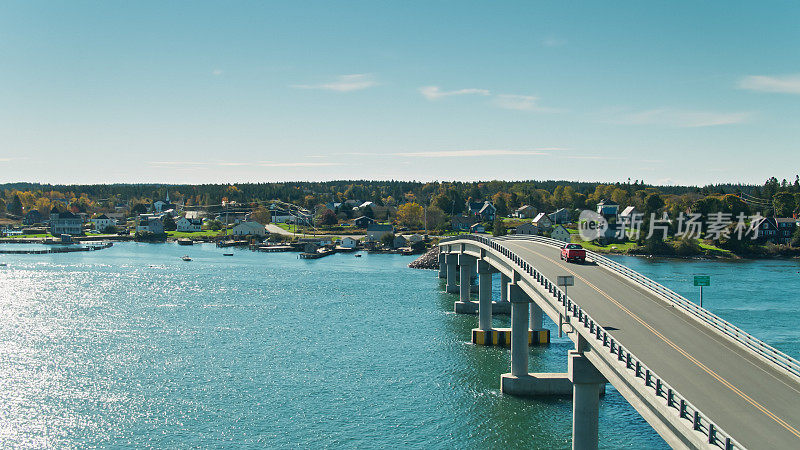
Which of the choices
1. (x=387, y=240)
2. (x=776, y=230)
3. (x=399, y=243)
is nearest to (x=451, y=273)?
(x=399, y=243)

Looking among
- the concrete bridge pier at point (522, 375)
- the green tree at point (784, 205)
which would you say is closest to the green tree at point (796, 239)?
the green tree at point (784, 205)

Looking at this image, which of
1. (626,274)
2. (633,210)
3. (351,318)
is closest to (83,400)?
(351,318)

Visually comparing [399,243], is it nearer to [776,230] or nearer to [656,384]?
[776,230]

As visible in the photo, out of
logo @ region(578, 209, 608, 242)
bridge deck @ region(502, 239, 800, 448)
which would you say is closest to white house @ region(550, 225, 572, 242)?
logo @ region(578, 209, 608, 242)

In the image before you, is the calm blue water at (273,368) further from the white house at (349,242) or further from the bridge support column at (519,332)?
the white house at (349,242)

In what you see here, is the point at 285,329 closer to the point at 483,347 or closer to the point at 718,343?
the point at 483,347

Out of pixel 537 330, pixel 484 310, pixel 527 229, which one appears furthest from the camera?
pixel 527 229

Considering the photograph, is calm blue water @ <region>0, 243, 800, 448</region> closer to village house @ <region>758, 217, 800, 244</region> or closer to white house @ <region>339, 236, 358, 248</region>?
village house @ <region>758, 217, 800, 244</region>
